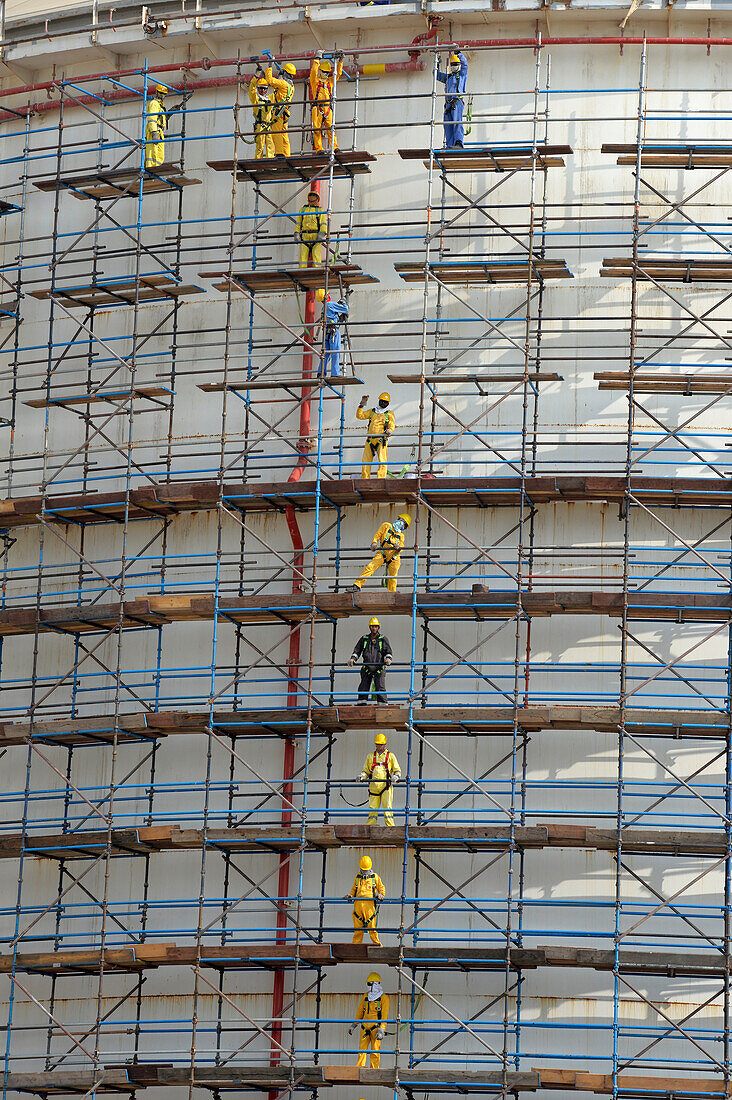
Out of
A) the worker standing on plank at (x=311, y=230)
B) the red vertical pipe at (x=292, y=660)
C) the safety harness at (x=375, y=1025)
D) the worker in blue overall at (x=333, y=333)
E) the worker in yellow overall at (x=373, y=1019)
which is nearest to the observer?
the worker in yellow overall at (x=373, y=1019)

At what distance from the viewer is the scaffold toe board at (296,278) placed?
31.0 meters

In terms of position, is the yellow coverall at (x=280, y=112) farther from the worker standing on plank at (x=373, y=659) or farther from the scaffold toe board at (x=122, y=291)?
the worker standing on plank at (x=373, y=659)

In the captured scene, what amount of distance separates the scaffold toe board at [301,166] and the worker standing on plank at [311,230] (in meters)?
0.47

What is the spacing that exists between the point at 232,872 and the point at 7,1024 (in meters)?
4.88

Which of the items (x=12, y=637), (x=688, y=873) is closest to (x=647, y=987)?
(x=688, y=873)

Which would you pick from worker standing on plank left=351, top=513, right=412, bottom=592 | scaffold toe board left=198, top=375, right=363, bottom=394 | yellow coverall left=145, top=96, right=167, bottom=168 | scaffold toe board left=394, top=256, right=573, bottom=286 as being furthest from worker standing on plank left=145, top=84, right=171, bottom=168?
worker standing on plank left=351, top=513, right=412, bottom=592

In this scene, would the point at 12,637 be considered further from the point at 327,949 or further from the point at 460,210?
the point at 460,210

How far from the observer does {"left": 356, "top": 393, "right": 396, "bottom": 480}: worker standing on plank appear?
3052 centimetres

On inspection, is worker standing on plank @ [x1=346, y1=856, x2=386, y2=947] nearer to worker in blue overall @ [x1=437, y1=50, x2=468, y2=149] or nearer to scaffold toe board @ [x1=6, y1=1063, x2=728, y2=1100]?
scaffold toe board @ [x1=6, y1=1063, x2=728, y2=1100]

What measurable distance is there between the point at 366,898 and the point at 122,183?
14305 mm

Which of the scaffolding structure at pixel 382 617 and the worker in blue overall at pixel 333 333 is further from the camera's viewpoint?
the worker in blue overall at pixel 333 333

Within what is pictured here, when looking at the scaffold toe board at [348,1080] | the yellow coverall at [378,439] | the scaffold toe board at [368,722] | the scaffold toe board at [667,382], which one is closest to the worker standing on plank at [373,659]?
the scaffold toe board at [368,722]

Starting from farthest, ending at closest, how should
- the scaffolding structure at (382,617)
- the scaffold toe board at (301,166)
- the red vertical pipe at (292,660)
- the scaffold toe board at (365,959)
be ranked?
the scaffold toe board at (301,166), the red vertical pipe at (292,660), the scaffolding structure at (382,617), the scaffold toe board at (365,959)

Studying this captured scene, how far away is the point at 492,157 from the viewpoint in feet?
101
